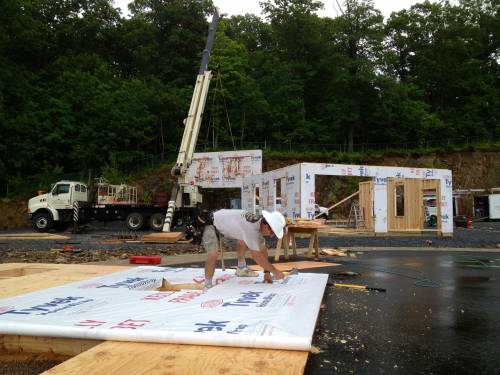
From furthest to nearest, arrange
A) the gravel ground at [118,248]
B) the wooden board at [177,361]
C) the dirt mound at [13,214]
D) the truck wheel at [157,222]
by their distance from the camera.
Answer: the dirt mound at [13,214], the truck wheel at [157,222], the gravel ground at [118,248], the wooden board at [177,361]

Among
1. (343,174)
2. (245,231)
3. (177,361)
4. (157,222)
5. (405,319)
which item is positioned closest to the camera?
(177,361)

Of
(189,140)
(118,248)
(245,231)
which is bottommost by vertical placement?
(118,248)

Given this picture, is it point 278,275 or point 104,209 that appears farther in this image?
point 104,209

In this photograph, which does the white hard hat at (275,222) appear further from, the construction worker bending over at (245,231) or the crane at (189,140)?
the crane at (189,140)

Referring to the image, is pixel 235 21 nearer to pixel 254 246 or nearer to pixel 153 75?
pixel 153 75

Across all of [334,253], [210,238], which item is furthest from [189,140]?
[210,238]

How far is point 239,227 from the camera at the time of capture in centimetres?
629

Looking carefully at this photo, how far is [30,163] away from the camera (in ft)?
127

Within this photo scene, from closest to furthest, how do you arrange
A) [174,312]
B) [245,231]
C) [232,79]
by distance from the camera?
[174,312]
[245,231]
[232,79]

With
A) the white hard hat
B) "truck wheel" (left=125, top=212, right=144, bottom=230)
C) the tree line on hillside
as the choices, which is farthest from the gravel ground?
the tree line on hillside

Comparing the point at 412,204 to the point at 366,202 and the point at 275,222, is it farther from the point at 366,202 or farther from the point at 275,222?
the point at 275,222

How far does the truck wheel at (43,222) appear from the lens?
2334 cm

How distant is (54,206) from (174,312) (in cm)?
2092

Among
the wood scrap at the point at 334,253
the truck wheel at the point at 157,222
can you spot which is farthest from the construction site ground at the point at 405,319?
the truck wheel at the point at 157,222
